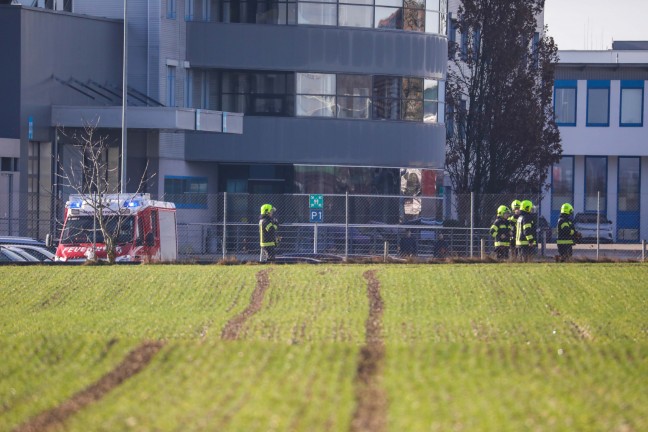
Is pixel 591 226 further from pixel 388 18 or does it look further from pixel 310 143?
pixel 310 143

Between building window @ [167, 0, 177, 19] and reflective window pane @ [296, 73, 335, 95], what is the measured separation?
506 cm

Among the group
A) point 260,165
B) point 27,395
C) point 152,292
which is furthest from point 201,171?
point 27,395

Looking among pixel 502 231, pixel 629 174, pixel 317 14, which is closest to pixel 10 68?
pixel 317 14

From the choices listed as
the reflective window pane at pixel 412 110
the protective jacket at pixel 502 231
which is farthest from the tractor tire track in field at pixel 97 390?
the reflective window pane at pixel 412 110

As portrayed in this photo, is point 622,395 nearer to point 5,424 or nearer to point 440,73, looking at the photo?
point 5,424

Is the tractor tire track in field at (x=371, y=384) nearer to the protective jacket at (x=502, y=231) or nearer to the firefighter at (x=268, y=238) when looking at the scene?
the firefighter at (x=268, y=238)

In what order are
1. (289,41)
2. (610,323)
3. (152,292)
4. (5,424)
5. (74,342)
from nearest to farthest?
(5,424), (74,342), (610,323), (152,292), (289,41)

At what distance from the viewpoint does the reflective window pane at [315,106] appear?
151 feet

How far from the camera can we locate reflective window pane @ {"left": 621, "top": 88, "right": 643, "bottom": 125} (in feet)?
225

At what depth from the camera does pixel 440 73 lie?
47.7m

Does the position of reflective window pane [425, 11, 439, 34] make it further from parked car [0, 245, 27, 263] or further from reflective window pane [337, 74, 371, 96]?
parked car [0, 245, 27, 263]

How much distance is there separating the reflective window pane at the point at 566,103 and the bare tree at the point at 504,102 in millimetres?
19935

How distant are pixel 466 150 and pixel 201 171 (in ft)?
34.7

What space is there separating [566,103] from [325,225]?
1363 inches
